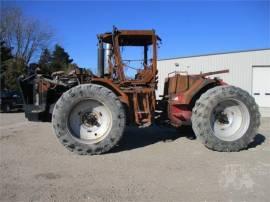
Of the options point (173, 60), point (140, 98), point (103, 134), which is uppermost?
point (173, 60)

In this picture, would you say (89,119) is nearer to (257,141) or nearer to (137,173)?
(137,173)

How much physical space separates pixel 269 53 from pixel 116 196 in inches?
768

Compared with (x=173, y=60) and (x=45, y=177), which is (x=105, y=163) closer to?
(x=45, y=177)

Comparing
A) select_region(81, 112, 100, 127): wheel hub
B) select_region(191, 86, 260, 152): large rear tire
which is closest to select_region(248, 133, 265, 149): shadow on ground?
select_region(191, 86, 260, 152): large rear tire

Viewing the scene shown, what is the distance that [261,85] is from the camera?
22156 millimetres

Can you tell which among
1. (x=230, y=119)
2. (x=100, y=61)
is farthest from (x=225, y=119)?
(x=100, y=61)

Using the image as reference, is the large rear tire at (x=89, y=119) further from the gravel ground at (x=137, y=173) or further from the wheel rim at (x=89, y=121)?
the gravel ground at (x=137, y=173)

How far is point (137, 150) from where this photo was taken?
8.19m

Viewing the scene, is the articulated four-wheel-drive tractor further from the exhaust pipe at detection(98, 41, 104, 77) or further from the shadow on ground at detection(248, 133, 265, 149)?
the shadow on ground at detection(248, 133, 265, 149)

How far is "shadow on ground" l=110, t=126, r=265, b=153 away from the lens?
8.76 meters

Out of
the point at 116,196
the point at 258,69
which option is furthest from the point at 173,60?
the point at 116,196

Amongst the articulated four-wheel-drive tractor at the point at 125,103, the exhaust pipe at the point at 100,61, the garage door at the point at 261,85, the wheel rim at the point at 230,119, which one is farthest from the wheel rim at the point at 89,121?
the garage door at the point at 261,85

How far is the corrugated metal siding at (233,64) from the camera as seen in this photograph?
2247 centimetres

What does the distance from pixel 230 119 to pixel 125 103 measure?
2.52 m
